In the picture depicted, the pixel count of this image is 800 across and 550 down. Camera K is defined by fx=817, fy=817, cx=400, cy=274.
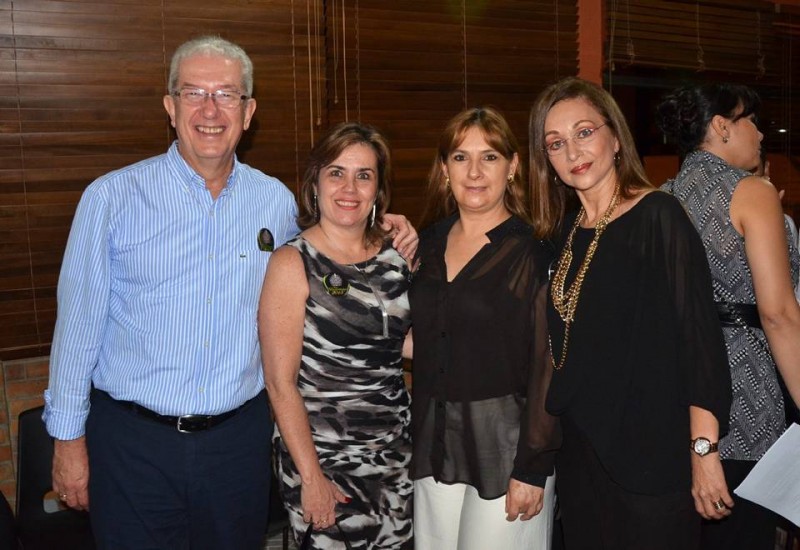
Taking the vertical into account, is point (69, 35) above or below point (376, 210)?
above

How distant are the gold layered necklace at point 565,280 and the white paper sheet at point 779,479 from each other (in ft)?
2.21

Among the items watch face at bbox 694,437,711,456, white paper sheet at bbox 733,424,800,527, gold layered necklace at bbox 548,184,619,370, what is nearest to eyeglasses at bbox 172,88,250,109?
gold layered necklace at bbox 548,184,619,370

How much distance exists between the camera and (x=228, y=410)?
236 cm

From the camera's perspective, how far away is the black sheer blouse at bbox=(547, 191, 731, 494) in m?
1.98

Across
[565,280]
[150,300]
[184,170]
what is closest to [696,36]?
[565,280]

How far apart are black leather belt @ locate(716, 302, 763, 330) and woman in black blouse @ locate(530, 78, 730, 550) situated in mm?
473

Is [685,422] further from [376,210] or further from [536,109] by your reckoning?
[376,210]

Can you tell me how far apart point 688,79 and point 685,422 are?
363 cm

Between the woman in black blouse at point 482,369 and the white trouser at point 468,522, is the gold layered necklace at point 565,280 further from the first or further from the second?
the white trouser at point 468,522

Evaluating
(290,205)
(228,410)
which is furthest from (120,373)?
(290,205)

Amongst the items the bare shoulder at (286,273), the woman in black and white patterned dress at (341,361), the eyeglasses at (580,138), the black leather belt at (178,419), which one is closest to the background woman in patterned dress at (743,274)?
the eyeglasses at (580,138)

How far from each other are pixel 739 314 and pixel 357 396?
1151mm

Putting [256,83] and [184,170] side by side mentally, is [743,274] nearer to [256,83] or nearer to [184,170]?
[184,170]

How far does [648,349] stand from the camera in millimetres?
2018
